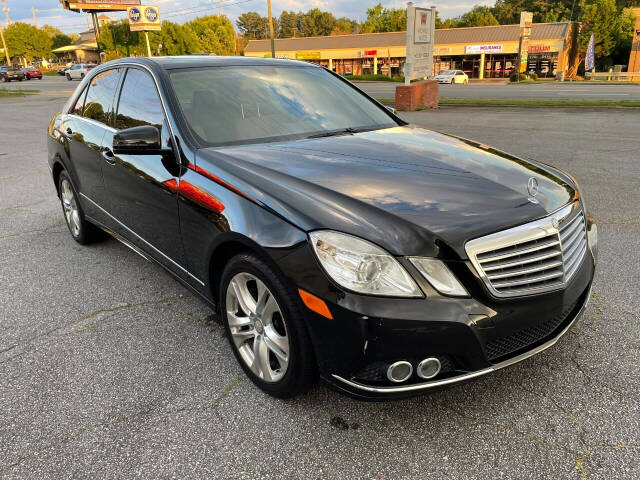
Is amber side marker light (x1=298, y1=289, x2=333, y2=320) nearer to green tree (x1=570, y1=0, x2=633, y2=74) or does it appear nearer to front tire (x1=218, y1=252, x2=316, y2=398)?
front tire (x1=218, y1=252, x2=316, y2=398)

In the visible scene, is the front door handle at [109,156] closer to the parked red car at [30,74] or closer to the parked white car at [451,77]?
the parked white car at [451,77]

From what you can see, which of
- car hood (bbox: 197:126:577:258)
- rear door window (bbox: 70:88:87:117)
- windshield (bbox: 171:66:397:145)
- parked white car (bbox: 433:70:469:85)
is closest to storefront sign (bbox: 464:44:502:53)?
parked white car (bbox: 433:70:469:85)

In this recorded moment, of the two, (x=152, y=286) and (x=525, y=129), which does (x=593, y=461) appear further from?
(x=525, y=129)

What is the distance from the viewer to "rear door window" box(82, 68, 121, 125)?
3888mm

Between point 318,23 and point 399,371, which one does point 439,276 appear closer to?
point 399,371

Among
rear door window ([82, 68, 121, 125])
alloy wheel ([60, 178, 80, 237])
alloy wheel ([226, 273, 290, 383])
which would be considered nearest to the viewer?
alloy wheel ([226, 273, 290, 383])

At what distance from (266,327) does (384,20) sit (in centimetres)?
8611

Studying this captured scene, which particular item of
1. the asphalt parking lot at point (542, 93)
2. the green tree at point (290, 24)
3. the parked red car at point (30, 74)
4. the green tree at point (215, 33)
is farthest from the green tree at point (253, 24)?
the asphalt parking lot at point (542, 93)

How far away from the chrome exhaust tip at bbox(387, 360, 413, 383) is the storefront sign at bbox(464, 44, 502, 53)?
58.3 meters

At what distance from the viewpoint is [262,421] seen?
2.39 meters

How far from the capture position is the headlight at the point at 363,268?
77.4 inches

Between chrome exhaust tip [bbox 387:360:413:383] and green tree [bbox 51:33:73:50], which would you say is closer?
chrome exhaust tip [bbox 387:360:413:383]

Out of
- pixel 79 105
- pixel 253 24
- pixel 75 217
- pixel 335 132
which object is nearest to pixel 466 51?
pixel 79 105

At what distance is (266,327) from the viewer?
2.44m
